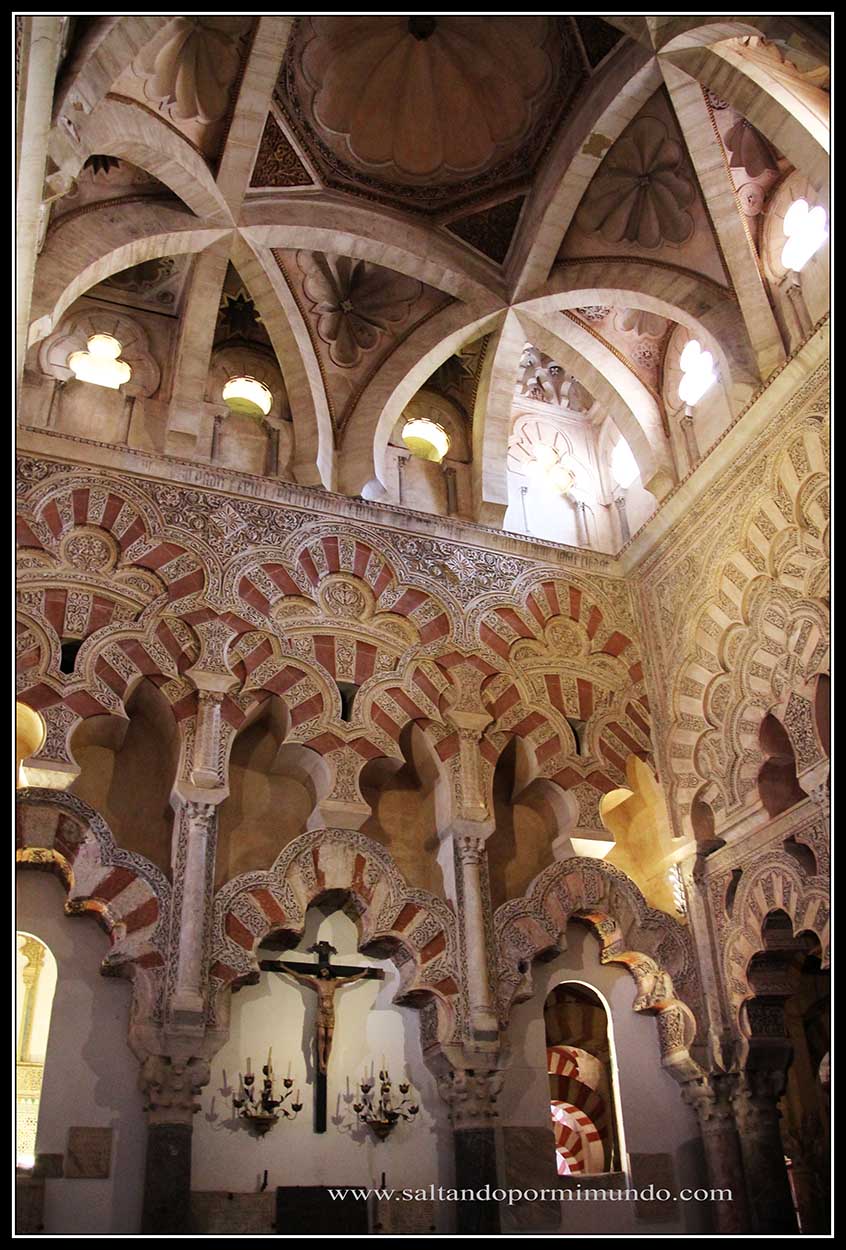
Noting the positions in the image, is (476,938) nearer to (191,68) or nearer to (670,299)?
(670,299)

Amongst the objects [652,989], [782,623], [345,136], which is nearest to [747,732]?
[782,623]

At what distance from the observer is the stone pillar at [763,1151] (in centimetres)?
756

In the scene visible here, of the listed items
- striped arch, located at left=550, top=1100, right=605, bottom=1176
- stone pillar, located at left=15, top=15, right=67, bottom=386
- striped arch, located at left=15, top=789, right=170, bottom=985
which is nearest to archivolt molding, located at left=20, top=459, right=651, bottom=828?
striped arch, located at left=15, top=789, right=170, bottom=985

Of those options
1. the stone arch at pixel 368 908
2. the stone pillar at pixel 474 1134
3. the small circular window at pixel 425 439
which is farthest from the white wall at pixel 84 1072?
the small circular window at pixel 425 439

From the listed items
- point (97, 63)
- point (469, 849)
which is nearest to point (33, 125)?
point (97, 63)

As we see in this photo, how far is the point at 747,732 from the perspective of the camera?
27.4ft

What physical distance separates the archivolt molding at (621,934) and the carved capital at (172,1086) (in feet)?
7.78

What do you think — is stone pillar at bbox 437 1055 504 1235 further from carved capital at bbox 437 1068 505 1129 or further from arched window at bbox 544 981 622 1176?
arched window at bbox 544 981 622 1176

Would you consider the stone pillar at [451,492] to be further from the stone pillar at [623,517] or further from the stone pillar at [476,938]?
the stone pillar at [476,938]

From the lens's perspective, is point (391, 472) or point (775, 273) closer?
Answer: point (775, 273)

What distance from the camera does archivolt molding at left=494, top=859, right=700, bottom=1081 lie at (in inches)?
320

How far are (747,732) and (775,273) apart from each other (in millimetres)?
3683

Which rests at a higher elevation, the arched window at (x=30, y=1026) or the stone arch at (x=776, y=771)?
the stone arch at (x=776, y=771)

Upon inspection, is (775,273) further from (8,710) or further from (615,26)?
(8,710)
